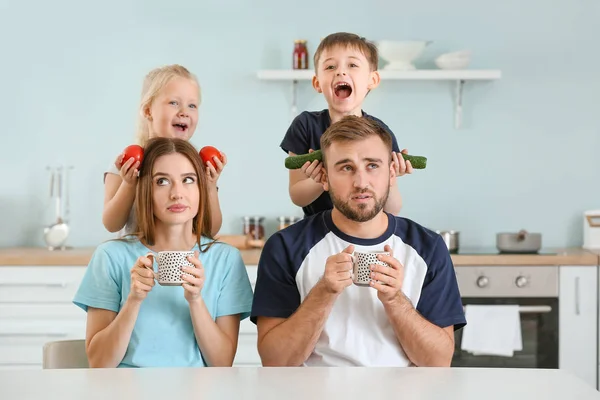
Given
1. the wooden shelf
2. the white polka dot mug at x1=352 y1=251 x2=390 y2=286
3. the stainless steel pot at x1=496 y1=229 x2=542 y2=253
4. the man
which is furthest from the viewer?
the wooden shelf

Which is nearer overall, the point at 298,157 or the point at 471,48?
the point at 298,157

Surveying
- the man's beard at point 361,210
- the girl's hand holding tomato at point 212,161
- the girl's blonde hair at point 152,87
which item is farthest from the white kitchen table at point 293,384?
the girl's blonde hair at point 152,87

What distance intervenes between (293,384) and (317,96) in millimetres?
2879

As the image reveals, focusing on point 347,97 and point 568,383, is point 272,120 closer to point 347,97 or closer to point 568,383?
point 347,97

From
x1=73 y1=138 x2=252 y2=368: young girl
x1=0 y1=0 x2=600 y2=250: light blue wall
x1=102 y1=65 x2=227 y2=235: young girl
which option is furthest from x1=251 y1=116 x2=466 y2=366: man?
x1=0 y1=0 x2=600 y2=250: light blue wall

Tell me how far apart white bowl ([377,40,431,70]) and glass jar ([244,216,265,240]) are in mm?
955

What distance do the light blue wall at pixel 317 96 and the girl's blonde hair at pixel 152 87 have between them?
5.12 feet

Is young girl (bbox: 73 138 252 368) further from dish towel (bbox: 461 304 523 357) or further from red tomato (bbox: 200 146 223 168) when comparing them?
dish towel (bbox: 461 304 523 357)

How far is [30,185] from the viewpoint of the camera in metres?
4.29

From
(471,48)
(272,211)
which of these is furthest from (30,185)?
(471,48)

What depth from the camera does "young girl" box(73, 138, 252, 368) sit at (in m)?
1.94

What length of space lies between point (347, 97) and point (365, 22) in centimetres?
199

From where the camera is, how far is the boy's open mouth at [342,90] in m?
2.33

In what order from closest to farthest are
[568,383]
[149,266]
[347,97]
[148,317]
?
1. [568,383]
2. [149,266]
3. [148,317]
4. [347,97]
